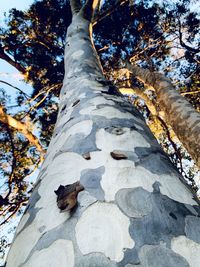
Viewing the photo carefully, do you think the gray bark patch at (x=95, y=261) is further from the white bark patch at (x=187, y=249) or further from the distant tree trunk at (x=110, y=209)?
the white bark patch at (x=187, y=249)

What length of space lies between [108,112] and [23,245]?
26.2 inches

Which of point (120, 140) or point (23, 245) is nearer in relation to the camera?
point (23, 245)

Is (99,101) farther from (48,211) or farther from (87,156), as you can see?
(48,211)

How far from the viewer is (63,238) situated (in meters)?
0.61

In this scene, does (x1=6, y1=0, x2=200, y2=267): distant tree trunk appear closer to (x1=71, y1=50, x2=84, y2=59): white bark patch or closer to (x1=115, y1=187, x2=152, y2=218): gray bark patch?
(x1=115, y1=187, x2=152, y2=218): gray bark patch

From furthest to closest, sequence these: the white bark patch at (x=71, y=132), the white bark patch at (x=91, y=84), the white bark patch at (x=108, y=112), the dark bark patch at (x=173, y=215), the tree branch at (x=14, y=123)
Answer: the tree branch at (x=14, y=123) → the white bark patch at (x=91, y=84) → the white bark patch at (x=108, y=112) → the white bark patch at (x=71, y=132) → the dark bark patch at (x=173, y=215)

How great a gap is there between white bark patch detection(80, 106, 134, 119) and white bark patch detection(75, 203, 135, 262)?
22.4 inches

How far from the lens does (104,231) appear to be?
0.58m

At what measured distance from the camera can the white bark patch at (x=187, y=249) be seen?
538 mm

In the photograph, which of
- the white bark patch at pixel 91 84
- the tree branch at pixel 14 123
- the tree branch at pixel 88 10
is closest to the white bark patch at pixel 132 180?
the white bark patch at pixel 91 84

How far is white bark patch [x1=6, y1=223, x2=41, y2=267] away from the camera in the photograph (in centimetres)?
64

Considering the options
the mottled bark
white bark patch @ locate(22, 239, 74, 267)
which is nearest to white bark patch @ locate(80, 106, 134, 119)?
white bark patch @ locate(22, 239, 74, 267)

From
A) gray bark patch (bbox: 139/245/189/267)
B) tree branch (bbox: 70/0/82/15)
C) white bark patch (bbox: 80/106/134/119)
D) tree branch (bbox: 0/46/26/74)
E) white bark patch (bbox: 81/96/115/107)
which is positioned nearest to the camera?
gray bark patch (bbox: 139/245/189/267)

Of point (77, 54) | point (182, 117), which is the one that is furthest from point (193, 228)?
point (182, 117)
